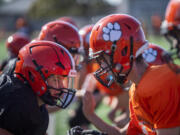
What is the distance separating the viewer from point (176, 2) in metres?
4.51

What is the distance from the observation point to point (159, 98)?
7.93 feet

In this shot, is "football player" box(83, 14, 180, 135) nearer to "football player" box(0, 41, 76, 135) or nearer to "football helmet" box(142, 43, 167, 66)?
"football player" box(0, 41, 76, 135)

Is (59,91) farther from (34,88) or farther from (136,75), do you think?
(136,75)

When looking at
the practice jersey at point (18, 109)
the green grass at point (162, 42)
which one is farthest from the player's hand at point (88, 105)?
the green grass at point (162, 42)

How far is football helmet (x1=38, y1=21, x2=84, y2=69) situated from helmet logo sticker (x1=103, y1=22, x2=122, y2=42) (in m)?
1.21

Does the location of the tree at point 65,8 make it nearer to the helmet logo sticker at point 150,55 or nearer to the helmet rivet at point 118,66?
the helmet logo sticker at point 150,55

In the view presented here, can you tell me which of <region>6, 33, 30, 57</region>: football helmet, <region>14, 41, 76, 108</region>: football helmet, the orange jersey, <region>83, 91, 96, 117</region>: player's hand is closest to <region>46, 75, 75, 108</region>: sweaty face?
<region>14, 41, 76, 108</region>: football helmet

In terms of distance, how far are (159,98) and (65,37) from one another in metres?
1.94

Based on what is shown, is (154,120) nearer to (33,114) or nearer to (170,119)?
(170,119)

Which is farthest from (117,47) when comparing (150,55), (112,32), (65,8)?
(65,8)

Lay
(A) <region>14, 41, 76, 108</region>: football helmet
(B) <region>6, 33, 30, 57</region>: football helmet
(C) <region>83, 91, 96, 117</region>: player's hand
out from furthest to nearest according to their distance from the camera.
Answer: (B) <region>6, 33, 30, 57</region>: football helmet < (C) <region>83, 91, 96, 117</region>: player's hand < (A) <region>14, 41, 76, 108</region>: football helmet

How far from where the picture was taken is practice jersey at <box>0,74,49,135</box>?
2572 millimetres

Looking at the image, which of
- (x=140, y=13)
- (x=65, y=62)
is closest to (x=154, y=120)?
(x=65, y=62)

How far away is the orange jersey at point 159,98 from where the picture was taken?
2.41 meters
